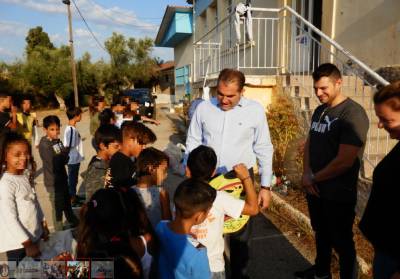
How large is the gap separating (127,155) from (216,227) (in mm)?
1073

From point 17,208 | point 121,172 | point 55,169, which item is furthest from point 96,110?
point 17,208

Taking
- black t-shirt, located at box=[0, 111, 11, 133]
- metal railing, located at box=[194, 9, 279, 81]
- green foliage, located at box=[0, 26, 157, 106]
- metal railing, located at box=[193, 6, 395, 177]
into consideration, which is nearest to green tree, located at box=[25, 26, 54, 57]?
green foliage, located at box=[0, 26, 157, 106]

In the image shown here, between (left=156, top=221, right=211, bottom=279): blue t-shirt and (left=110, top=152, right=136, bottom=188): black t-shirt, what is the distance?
81 centimetres

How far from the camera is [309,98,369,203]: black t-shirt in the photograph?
2.30 m

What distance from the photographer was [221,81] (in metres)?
2.31

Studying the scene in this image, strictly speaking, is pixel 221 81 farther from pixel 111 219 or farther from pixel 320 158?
pixel 111 219

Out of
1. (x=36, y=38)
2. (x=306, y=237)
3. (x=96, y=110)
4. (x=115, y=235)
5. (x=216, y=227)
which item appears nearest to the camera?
(x=115, y=235)

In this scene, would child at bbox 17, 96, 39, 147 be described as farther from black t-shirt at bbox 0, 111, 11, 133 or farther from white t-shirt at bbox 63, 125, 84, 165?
white t-shirt at bbox 63, 125, 84, 165

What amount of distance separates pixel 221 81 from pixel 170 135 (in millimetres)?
8841

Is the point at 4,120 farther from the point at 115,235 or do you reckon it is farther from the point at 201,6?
the point at 201,6

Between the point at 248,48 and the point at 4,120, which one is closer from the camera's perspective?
the point at 4,120

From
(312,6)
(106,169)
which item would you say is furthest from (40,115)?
(106,169)

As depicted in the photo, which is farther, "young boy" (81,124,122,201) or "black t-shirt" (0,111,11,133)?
"black t-shirt" (0,111,11,133)

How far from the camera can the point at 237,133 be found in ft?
8.03
